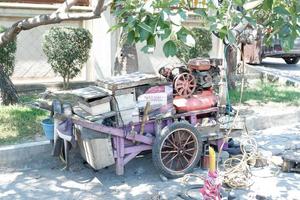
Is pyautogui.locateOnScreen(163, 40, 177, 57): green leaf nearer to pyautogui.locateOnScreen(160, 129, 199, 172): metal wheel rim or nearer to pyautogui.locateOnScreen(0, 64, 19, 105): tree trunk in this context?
pyautogui.locateOnScreen(160, 129, 199, 172): metal wheel rim

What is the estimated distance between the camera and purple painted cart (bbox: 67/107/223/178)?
4.82m

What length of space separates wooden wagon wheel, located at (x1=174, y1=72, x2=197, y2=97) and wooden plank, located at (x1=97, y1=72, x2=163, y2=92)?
0.79 feet

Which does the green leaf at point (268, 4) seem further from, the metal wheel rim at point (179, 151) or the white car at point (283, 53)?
the white car at point (283, 53)

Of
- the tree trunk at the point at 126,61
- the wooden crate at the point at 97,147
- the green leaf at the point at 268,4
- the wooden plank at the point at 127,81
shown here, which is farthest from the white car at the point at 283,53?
the green leaf at the point at 268,4

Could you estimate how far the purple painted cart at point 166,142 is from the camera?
190 inches

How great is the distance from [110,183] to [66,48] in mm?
4163

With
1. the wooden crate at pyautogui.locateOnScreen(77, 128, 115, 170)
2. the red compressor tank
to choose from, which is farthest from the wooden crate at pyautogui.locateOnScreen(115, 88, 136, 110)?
the red compressor tank

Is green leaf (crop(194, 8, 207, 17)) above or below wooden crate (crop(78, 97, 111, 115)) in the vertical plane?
above

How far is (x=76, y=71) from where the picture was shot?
8883 millimetres

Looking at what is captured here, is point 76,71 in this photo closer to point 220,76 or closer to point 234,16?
point 220,76

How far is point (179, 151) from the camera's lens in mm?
5105

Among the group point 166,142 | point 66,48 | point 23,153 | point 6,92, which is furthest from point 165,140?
point 66,48

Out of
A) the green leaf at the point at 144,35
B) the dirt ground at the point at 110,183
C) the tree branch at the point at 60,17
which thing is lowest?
the dirt ground at the point at 110,183

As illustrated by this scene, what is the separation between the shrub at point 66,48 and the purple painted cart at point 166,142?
3.97 metres
